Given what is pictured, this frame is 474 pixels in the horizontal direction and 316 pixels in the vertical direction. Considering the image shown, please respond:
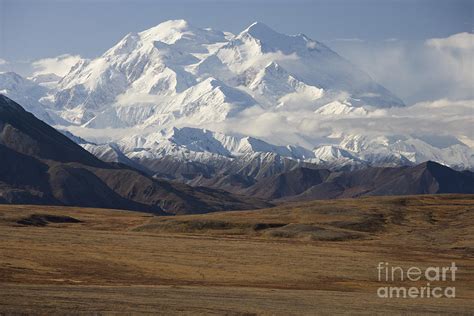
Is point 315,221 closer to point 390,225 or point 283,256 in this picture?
point 390,225

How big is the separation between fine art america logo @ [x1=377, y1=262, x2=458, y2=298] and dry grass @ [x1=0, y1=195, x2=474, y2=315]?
1.44 meters

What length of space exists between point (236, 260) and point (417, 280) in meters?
23.9

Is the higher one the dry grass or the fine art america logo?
the dry grass

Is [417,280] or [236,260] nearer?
[417,280]

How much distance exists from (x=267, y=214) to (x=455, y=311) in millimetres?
128191

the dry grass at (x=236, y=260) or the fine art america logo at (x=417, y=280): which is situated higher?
the dry grass at (x=236, y=260)

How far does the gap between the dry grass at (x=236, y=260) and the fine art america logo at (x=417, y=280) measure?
1.44 metres

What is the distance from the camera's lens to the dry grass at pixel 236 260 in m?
69.4

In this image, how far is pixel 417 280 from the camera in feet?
324

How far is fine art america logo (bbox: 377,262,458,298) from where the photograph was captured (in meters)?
85.2

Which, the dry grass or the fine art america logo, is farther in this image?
the fine art america logo

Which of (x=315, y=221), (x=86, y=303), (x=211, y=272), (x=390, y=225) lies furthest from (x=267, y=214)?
(x=86, y=303)

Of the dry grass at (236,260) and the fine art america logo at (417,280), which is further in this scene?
the fine art america logo at (417,280)

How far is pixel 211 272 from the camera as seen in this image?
327 ft
